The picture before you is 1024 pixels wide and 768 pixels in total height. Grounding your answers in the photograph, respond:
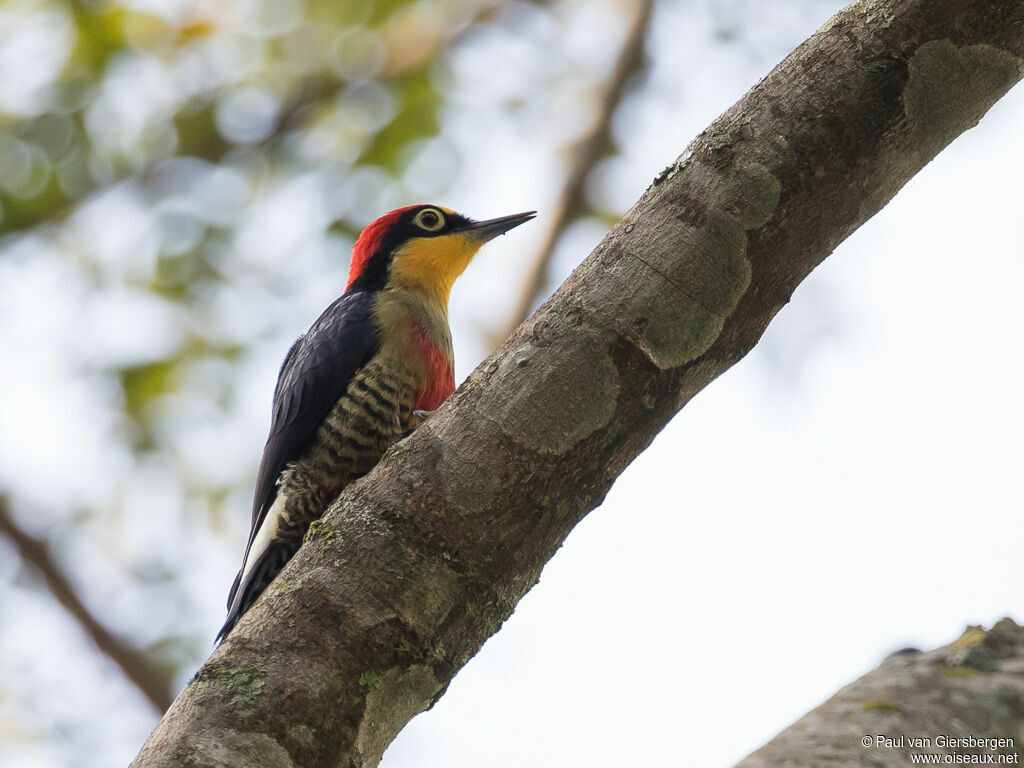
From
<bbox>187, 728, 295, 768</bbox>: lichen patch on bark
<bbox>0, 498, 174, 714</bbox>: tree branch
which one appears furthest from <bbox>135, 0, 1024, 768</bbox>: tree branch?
<bbox>0, 498, 174, 714</bbox>: tree branch

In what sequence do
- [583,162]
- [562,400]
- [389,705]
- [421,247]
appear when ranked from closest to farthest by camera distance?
[389,705] → [562,400] → [421,247] → [583,162]

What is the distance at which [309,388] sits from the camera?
4754mm

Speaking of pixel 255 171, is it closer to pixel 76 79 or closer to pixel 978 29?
pixel 76 79

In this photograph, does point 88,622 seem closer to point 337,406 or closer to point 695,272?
point 337,406

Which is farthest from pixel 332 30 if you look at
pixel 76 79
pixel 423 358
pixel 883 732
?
pixel 883 732

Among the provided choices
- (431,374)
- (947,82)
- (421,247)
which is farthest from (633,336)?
(421,247)

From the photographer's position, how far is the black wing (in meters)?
4.62

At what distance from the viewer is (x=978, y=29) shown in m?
A: 2.45

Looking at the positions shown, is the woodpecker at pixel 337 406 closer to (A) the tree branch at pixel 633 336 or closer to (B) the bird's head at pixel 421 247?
(B) the bird's head at pixel 421 247

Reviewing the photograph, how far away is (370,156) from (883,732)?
6.81 meters

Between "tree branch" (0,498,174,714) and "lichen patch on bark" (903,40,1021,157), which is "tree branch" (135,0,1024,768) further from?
"tree branch" (0,498,174,714)

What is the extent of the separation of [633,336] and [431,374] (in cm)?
253

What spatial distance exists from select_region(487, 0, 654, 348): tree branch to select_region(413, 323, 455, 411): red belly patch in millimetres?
1916

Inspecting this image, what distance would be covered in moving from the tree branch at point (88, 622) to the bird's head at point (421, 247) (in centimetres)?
261
